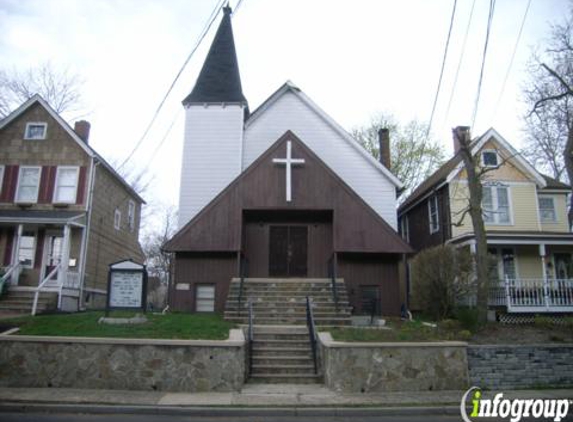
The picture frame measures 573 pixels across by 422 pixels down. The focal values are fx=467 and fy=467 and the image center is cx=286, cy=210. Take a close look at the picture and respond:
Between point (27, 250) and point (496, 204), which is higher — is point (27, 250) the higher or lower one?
the lower one

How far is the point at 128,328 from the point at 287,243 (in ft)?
25.2

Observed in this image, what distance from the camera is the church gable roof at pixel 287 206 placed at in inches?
641

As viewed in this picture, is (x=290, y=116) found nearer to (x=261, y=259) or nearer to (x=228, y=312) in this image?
(x=261, y=259)

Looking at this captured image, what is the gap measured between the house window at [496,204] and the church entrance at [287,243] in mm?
8150

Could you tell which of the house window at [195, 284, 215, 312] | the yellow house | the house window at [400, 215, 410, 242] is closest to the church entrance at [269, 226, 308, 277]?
the house window at [195, 284, 215, 312]

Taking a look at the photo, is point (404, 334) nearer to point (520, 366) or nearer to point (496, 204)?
point (520, 366)

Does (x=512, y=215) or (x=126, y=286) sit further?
(x=512, y=215)

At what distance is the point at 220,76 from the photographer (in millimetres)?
21188

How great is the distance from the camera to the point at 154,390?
9.66 m

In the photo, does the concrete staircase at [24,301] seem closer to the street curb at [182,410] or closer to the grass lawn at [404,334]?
the street curb at [182,410]

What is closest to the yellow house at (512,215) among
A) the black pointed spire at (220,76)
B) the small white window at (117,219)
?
the black pointed spire at (220,76)

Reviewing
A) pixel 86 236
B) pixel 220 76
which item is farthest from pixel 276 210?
pixel 86 236

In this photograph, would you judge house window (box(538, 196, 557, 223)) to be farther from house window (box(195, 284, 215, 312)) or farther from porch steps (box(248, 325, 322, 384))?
house window (box(195, 284, 215, 312))

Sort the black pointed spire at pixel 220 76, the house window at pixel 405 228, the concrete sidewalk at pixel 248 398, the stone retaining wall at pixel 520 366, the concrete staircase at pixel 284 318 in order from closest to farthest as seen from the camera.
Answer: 1. the concrete sidewalk at pixel 248 398
2. the stone retaining wall at pixel 520 366
3. the concrete staircase at pixel 284 318
4. the black pointed spire at pixel 220 76
5. the house window at pixel 405 228
